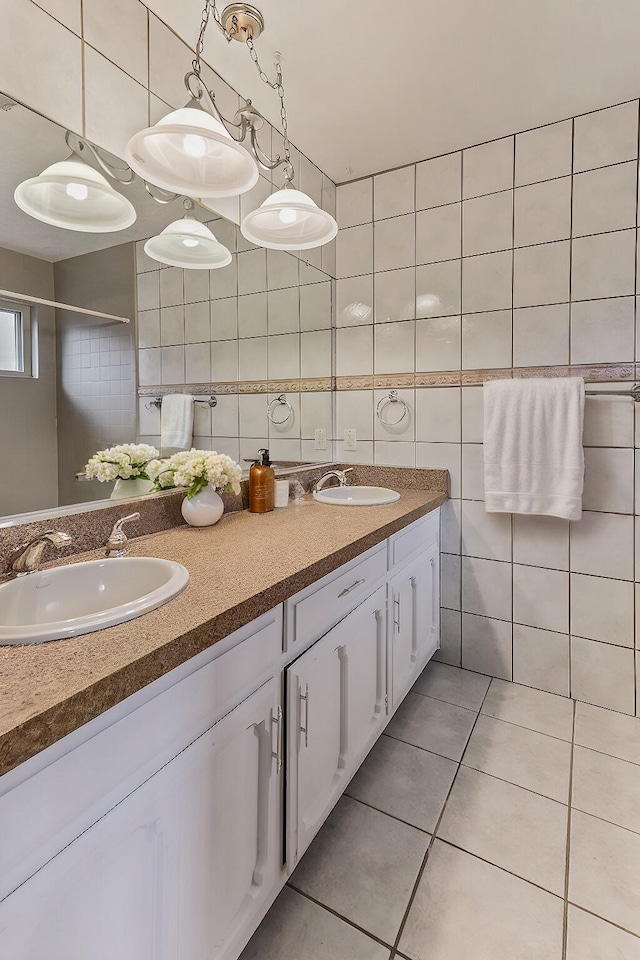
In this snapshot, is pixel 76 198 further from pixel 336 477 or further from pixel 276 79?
pixel 336 477

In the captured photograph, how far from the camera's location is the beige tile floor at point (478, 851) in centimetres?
106

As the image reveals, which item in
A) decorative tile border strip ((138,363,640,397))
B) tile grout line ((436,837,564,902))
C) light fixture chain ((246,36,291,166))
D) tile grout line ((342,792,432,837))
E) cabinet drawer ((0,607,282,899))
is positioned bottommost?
tile grout line ((436,837,564,902))

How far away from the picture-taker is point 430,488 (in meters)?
2.21

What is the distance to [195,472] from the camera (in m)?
1.43

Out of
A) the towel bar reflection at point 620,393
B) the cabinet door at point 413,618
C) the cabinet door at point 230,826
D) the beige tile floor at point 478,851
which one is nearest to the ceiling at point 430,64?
the towel bar reflection at point 620,393

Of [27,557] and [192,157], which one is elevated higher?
[192,157]

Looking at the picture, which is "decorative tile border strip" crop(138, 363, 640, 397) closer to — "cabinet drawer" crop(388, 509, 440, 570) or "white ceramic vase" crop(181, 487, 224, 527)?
"white ceramic vase" crop(181, 487, 224, 527)

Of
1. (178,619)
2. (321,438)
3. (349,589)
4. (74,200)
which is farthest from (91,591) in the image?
(321,438)

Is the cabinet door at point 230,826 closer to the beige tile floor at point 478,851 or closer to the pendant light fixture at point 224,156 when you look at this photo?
the beige tile floor at point 478,851

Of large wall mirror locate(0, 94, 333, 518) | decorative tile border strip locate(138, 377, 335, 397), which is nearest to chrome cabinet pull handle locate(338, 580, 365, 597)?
large wall mirror locate(0, 94, 333, 518)

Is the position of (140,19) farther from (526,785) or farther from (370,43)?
(526,785)

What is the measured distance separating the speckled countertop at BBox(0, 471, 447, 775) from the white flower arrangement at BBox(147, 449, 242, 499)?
139mm

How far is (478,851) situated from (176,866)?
3.06 ft

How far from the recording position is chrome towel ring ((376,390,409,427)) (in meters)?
2.26
